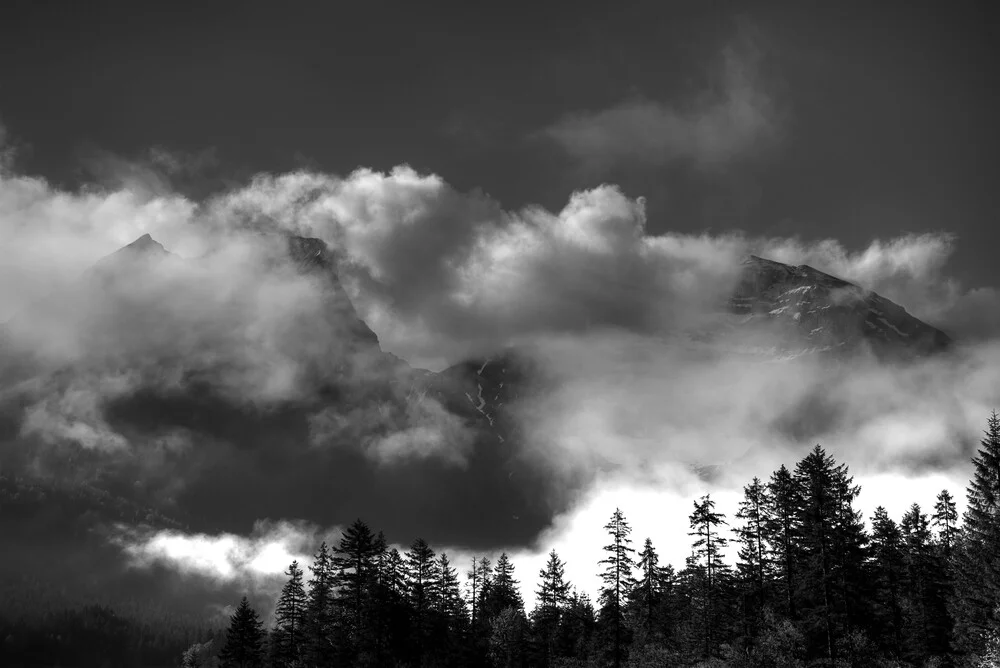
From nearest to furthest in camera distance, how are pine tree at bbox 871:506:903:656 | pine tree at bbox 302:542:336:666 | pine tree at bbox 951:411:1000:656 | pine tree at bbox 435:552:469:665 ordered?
pine tree at bbox 951:411:1000:656 → pine tree at bbox 871:506:903:656 → pine tree at bbox 302:542:336:666 → pine tree at bbox 435:552:469:665

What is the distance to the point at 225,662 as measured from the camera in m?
111

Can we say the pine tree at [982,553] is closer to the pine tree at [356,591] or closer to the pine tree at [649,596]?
the pine tree at [649,596]

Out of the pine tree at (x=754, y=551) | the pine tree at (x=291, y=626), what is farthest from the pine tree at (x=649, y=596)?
the pine tree at (x=291, y=626)

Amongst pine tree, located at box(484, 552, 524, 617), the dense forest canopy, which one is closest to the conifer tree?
pine tree, located at box(484, 552, 524, 617)

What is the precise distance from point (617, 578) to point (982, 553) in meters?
37.7

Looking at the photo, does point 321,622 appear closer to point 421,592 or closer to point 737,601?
point 421,592

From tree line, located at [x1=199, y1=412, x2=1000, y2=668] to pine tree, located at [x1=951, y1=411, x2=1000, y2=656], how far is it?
10cm

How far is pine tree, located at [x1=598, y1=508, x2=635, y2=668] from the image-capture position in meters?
84.2

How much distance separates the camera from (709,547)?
277ft

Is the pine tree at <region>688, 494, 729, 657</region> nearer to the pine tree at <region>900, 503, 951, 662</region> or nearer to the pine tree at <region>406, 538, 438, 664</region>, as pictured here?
the pine tree at <region>900, 503, 951, 662</region>

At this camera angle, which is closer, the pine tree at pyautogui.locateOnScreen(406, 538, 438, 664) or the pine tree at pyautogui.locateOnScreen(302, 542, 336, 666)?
the pine tree at pyautogui.locateOnScreen(302, 542, 336, 666)

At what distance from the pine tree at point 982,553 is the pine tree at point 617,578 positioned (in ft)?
110

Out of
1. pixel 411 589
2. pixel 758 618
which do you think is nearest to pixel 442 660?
pixel 411 589

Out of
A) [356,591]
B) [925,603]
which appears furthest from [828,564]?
[356,591]
